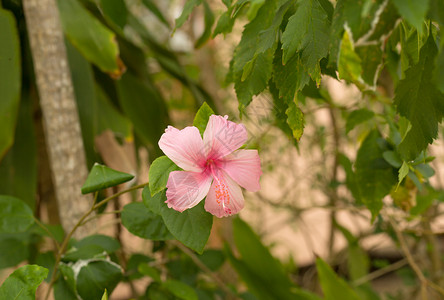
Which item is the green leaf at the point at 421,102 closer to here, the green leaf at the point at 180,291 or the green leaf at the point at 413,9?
the green leaf at the point at 413,9

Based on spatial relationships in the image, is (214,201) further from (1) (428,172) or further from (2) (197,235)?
(1) (428,172)

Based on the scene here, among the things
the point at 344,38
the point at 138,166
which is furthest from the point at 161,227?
the point at 138,166

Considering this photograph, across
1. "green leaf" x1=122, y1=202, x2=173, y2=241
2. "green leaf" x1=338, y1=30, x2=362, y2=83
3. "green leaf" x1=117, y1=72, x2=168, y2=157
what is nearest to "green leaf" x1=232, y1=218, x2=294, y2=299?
"green leaf" x1=117, y1=72, x2=168, y2=157

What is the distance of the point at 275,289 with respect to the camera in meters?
1.02

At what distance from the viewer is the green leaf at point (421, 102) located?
0.37 m

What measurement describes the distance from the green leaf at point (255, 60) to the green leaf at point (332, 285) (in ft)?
1.82

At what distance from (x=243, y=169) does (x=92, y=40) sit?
0.62 meters

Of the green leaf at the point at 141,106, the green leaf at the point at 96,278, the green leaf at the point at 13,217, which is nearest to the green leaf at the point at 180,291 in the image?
the green leaf at the point at 96,278

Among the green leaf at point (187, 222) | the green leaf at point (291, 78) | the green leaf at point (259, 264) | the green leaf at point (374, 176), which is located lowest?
the green leaf at point (259, 264)

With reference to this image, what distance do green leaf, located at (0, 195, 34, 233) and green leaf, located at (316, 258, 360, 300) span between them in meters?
0.56

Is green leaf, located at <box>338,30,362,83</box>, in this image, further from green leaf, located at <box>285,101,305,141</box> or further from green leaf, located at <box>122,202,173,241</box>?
green leaf, located at <box>122,202,173,241</box>

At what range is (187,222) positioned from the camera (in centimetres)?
42

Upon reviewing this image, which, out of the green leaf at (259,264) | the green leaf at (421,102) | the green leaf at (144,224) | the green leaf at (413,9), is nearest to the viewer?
the green leaf at (413,9)

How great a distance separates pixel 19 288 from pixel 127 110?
660 millimetres
